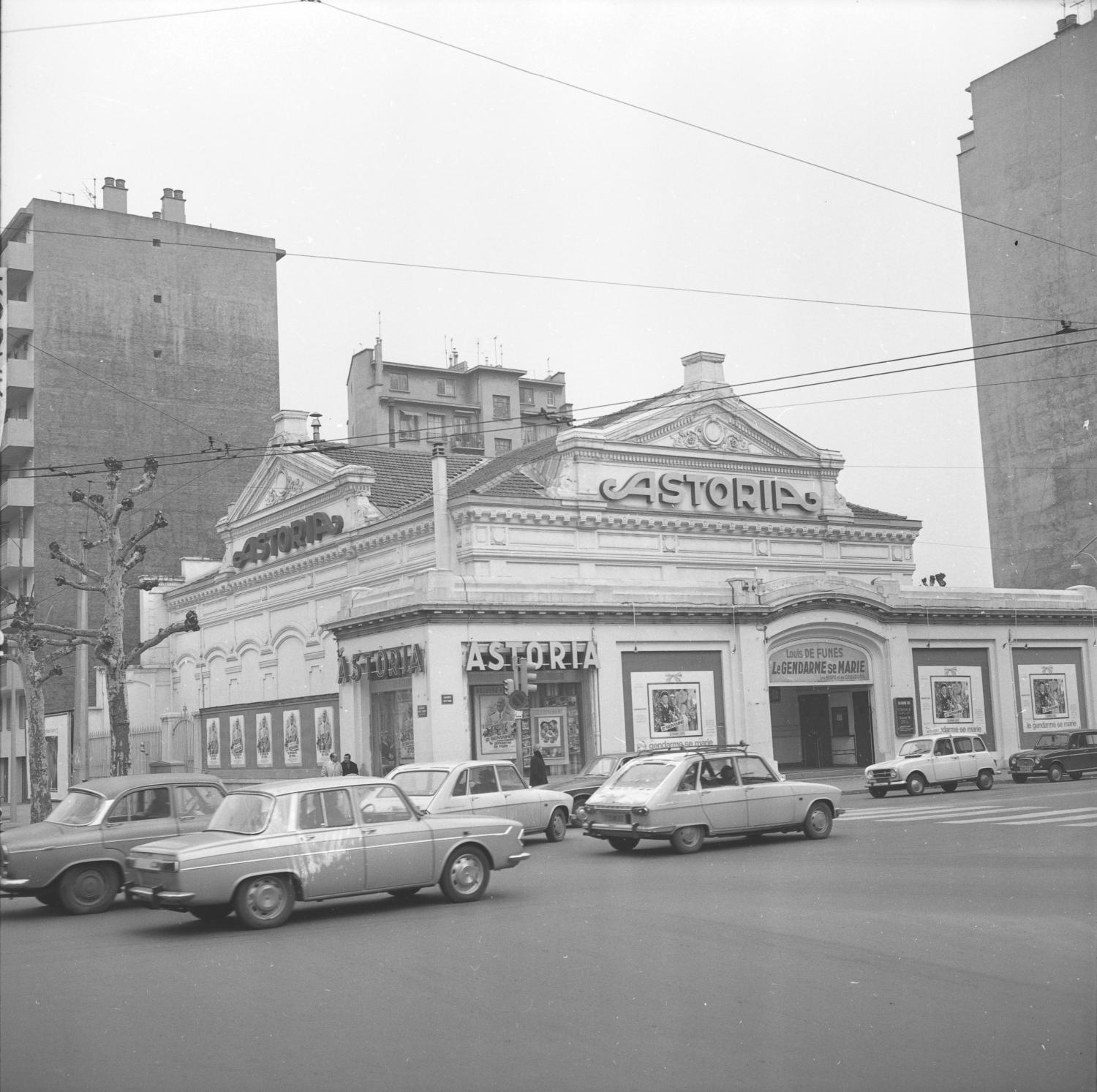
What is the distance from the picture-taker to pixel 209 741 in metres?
43.1

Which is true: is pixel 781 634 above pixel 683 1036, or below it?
above

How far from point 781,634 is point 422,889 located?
2261 centimetres

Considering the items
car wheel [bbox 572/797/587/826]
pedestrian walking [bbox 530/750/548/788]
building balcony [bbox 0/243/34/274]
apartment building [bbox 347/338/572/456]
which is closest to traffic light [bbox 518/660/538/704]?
pedestrian walking [bbox 530/750/548/788]

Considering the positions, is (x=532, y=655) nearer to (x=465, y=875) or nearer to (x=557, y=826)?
(x=557, y=826)

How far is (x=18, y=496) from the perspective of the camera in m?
46.7

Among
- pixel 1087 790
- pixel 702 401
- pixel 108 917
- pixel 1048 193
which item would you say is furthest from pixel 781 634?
pixel 108 917

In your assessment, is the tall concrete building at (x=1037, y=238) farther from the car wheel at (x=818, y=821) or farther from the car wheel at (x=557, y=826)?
the car wheel at (x=557, y=826)

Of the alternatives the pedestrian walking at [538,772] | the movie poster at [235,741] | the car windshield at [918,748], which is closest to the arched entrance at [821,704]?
the car windshield at [918,748]

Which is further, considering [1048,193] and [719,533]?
[719,533]

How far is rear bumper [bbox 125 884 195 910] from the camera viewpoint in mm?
11312

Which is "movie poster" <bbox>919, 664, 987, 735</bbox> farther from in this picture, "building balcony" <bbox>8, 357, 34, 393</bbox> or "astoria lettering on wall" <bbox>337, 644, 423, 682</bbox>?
"building balcony" <bbox>8, 357, 34, 393</bbox>

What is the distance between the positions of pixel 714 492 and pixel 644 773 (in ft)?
65.2

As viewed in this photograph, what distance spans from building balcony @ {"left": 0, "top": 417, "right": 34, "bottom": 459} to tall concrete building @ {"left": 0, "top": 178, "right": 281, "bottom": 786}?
7cm

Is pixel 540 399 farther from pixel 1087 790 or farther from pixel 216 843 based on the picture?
pixel 216 843
